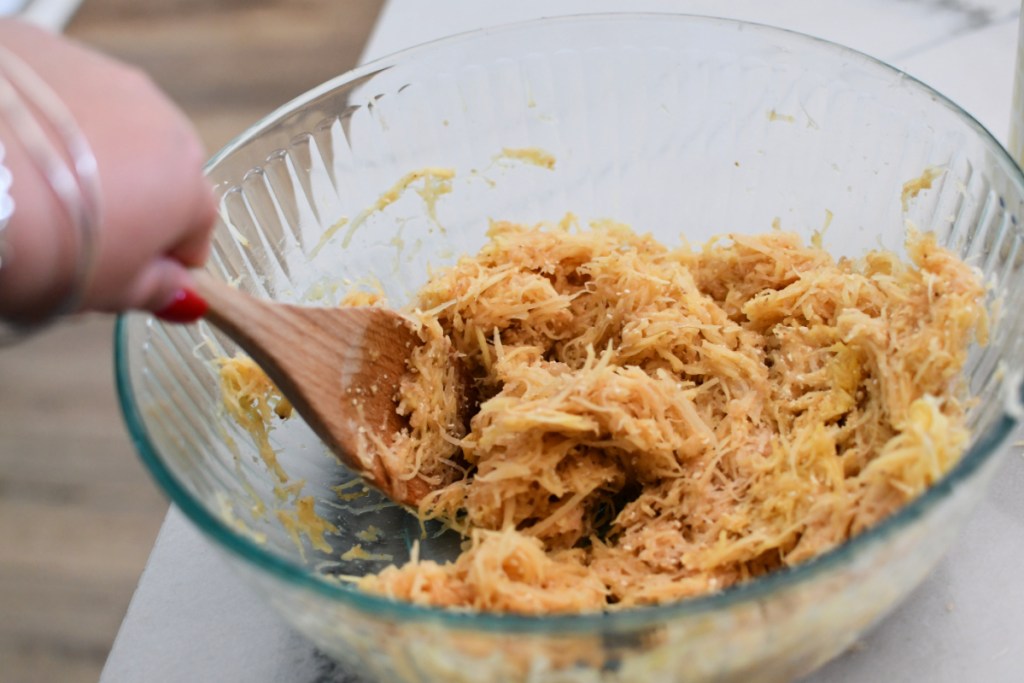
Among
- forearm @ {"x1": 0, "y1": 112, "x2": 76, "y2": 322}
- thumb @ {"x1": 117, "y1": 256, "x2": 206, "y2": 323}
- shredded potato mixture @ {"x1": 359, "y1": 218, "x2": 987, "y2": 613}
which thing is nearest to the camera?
forearm @ {"x1": 0, "y1": 112, "x2": 76, "y2": 322}

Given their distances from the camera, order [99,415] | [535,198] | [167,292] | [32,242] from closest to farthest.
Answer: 1. [32,242]
2. [167,292]
3. [535,198]
4. [99,415]

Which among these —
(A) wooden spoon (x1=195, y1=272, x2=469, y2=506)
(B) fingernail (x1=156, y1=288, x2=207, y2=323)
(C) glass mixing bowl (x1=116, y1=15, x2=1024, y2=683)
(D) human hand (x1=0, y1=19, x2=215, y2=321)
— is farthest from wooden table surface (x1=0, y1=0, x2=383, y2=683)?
(D) human hand (x1=0, y1=19, x2=215, y2=321)

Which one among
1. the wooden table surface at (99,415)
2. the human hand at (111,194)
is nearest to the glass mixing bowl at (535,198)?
the human hand at (111,194)

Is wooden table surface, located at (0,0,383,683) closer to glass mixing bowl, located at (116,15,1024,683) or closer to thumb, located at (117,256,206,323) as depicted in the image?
glass mixing bowl, located at (116,15,1024,683)

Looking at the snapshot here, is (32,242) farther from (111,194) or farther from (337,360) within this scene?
(337,360)

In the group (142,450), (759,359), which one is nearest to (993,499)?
(759,359)

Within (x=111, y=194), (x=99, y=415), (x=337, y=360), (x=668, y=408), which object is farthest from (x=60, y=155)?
(x=99, y=415)
